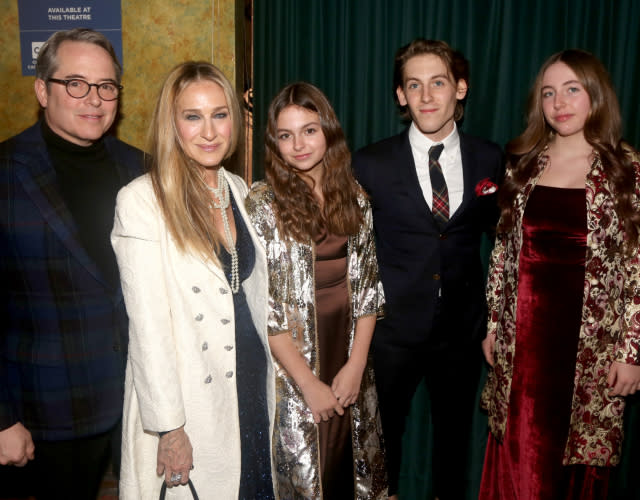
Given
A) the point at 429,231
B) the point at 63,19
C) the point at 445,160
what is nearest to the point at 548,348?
the point at 429,231

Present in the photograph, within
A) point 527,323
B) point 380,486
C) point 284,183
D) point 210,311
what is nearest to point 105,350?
point 210,311

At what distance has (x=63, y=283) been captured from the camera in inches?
59.7

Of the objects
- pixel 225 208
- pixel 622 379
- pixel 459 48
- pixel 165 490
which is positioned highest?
pixel 459 48

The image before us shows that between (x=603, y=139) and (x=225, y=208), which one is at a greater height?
(x=603, y=139)

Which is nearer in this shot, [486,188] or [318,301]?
[318,301]

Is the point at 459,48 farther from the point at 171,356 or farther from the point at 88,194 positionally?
the point at 171,356

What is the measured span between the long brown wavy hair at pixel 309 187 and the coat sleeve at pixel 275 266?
44 mm

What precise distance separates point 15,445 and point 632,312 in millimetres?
2213

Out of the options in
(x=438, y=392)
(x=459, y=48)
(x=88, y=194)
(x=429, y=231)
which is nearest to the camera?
(x=88, y=194)

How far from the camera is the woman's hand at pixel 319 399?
180 cm

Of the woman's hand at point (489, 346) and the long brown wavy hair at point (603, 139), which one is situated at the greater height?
the long brown wavy hair at point (603, 139)

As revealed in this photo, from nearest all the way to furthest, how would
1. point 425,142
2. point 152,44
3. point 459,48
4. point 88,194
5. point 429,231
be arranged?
1. point 88,194
2. point 429,231
3. point 425,142
4. point 459,48
5. point 152,44

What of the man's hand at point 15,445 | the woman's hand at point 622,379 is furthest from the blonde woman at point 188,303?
the woman's hand at point 622,379

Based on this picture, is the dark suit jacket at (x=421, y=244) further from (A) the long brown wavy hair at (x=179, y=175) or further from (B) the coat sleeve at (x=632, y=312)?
(A) the long brown wavy hair at (x=179, y=175)
